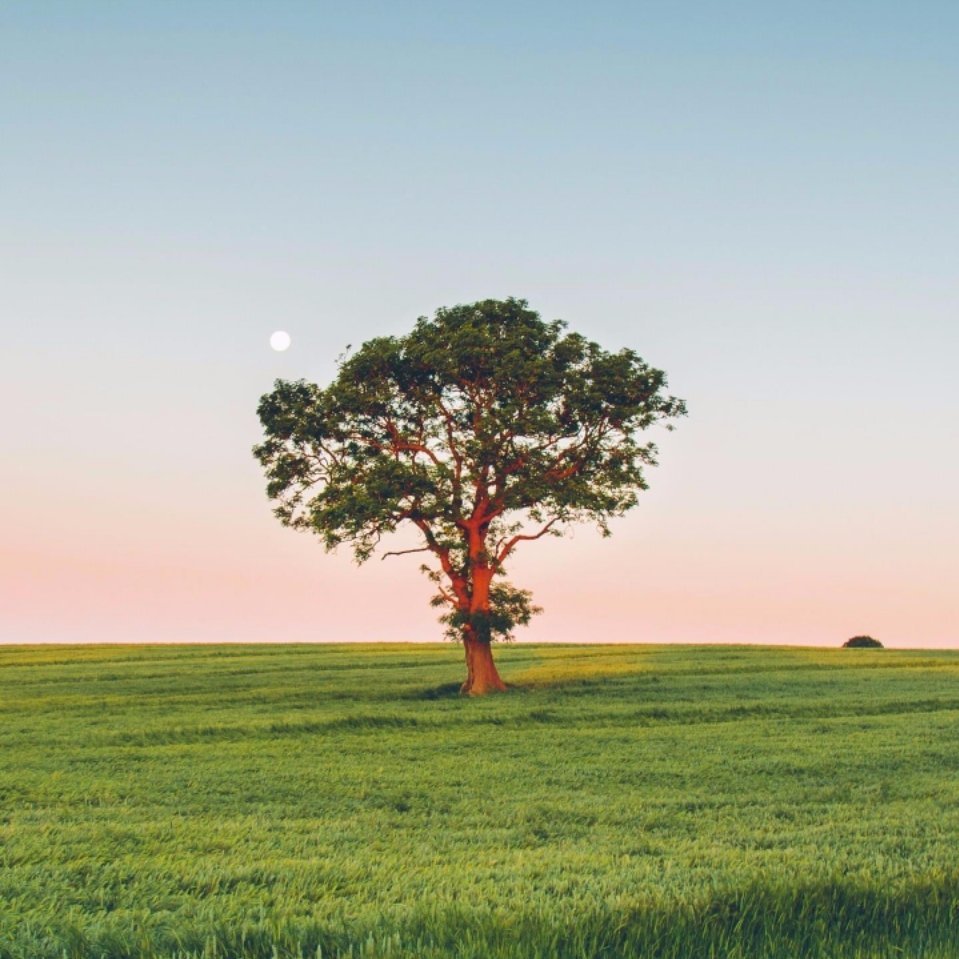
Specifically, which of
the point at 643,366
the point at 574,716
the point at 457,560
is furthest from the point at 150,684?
the point at 643,366

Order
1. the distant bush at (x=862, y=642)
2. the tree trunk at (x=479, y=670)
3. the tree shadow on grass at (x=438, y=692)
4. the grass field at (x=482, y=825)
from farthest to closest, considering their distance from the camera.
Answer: the distant bush at (x=862, y=642) < the tree trunk at (x=479, y=670) < the tree shadow on grass at (x=438, y=692) < the grass field at (x=482, y=825)

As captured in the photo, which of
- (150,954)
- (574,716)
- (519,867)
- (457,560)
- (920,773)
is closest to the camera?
(150,954)

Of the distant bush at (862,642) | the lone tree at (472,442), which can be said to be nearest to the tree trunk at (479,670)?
the lone tree at (472,442)

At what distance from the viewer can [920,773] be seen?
2009 cm

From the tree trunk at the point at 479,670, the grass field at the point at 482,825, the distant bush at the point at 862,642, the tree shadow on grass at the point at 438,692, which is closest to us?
the grass field at the point at 482,825

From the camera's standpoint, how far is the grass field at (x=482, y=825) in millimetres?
7543

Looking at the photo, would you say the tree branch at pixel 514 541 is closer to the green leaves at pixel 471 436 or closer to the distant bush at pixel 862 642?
the green leaves at pixel 471 436

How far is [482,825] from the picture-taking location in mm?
14109

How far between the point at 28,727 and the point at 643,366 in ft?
92.7

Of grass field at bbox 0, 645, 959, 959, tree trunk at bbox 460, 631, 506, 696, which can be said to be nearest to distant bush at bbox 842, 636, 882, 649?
grass field at bbox 0, 645, 959, 959

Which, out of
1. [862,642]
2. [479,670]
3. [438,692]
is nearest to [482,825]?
[479,670]

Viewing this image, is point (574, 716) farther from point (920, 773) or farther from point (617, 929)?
point (617, 929)

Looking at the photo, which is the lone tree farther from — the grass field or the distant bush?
the distant bush

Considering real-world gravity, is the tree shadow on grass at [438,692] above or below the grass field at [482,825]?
below
